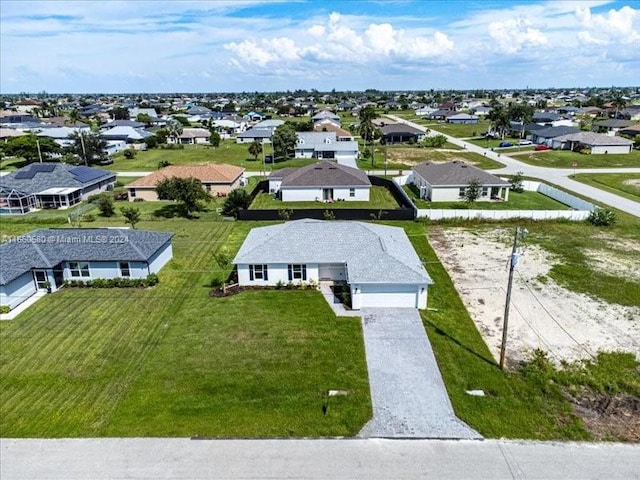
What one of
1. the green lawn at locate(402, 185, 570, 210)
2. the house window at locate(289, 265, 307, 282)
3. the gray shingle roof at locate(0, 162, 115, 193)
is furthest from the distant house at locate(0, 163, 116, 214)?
the green lawn at locate(402, 185, 570, 210)

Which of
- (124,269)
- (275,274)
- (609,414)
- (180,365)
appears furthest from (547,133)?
(180,365)

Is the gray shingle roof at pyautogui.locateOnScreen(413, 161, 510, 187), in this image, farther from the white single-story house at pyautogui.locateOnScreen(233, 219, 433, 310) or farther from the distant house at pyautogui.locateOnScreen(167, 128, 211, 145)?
the distant house at pyautogui.locateOnScreen(167, 128, 211, 145)

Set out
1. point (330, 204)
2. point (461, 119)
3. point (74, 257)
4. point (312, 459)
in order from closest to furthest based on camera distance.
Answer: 1. point (312, 459)
2. point (74, 257)
3. point (330, 204)
4. point (461, 119)

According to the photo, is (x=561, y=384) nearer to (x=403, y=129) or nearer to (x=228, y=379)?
(x=228, y=379)

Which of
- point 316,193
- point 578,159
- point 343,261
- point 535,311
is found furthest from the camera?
point 578,159

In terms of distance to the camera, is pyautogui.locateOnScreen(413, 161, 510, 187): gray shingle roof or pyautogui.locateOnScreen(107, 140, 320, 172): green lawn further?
pyautogui.locateOnScreen(107, 140, 320, 172): green lawn

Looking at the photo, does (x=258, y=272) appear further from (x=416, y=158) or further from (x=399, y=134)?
(x=399, y=134)

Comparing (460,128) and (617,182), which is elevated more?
(460,128)

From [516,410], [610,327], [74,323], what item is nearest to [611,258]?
[610,327]
